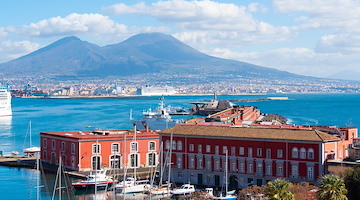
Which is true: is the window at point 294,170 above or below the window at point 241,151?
below

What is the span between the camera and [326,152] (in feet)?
120

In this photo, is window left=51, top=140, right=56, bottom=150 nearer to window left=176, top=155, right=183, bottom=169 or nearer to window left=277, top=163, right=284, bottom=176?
window left=176, top=155, right=183, bottom=169

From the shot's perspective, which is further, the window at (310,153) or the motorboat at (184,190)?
the motorboat at (184,190)

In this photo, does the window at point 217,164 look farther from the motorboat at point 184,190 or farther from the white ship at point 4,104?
the white ship at point 4,104

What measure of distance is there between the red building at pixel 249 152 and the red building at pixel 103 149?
5183 mm

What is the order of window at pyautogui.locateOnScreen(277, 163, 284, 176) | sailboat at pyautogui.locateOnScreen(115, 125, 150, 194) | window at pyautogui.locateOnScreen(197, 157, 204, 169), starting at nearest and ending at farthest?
window at pyautogui.locateOnScreen(277, 163, 284, 176), sailboat at pyautogui.locateOnScreen(115, 125, 150, 194), window at pyautogui.locateOnScreen(197, 157, 204, 169)

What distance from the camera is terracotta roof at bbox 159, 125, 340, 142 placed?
3719 cm

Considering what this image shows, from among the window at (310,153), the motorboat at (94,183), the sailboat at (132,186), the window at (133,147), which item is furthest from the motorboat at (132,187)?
the window at (310,153)

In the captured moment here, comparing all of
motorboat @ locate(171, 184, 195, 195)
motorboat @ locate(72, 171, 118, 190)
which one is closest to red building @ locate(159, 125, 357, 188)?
motorboat @ locate(171, 184, 195, 195)

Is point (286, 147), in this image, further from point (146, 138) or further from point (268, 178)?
point (146, 138)

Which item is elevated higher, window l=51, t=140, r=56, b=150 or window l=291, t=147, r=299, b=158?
window l=291, t=147, r=299, b=158

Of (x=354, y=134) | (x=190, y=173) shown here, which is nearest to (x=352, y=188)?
(x=354, y=134)

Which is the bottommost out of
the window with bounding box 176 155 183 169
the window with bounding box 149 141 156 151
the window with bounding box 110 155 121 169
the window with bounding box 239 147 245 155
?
the window with bounding box 110 155 121 169

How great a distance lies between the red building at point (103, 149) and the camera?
46.7 m
